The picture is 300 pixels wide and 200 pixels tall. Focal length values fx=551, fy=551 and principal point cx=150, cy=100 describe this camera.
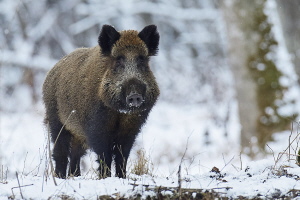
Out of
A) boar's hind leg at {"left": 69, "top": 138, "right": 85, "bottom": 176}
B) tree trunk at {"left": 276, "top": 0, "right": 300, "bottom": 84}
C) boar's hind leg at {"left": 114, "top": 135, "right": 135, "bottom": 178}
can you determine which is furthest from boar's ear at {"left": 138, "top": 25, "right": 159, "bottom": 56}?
tree trunk at {"left": 276, "top": 0, "right": 300, "bottom": 84}

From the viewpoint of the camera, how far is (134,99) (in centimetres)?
550

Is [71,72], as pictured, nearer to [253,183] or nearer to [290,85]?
[253,183]

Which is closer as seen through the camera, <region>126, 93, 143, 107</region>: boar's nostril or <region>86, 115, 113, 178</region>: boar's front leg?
<region>126, 93, 143, 107</region>: boar's nostril

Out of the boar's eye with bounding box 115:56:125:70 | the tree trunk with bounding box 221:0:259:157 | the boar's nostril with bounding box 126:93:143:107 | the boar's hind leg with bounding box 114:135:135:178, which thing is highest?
the tree trunk with bounding box 221:0:259:157

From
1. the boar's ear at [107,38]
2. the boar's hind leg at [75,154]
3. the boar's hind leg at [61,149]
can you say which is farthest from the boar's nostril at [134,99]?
the boar's hind leg at [75,154]

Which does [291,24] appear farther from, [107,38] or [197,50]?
[197,50]

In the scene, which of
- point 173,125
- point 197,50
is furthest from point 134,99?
point 197,50

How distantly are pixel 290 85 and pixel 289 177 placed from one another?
8.65m

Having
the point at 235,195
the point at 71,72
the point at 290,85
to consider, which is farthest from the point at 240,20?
the point at 235,195

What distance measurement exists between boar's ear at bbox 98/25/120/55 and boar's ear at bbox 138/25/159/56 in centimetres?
29

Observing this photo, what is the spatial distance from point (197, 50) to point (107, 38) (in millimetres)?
24068

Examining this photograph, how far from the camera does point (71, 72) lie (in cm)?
670

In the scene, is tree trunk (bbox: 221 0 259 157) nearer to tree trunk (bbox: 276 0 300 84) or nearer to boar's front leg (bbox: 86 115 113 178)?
tree trunk (bbox: 276 0 300 84)

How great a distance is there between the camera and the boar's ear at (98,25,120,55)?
6090 mm
